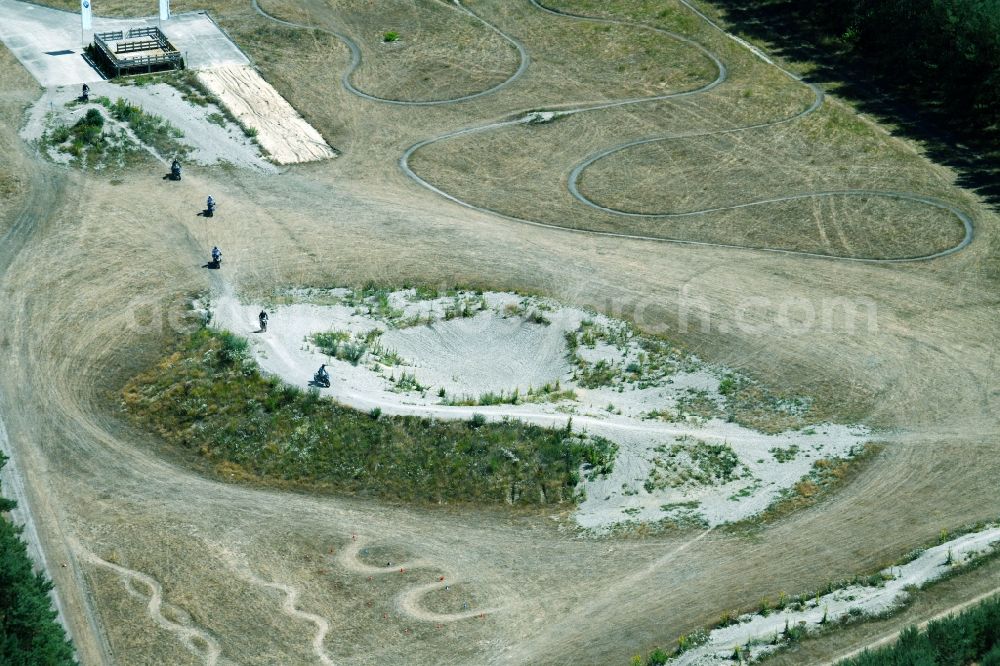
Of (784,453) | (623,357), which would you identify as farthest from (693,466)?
(623,357)

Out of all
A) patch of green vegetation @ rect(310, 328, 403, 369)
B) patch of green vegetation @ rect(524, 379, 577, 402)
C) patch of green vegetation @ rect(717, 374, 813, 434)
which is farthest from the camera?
patch of green vegetation @ rect(310, 328, 403, 369)

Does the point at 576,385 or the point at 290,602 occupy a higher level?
the point at 576,385

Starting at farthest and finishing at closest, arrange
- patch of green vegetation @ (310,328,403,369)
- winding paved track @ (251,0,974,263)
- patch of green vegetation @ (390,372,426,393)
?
1. winding paved track @ (251,0,974,263)
2. patch of green vegetation @ (310,328,403,369)
3. patch of green vegetation @ (390,372,426,393)

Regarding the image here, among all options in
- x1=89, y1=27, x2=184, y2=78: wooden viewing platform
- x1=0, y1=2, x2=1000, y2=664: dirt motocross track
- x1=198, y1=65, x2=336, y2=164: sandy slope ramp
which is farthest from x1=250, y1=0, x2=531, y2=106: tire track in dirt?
x1=89, y1=27, x2=184, y2=78: wooden viewing platform

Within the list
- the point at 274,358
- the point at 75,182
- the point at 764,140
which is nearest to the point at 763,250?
the point at 764,140

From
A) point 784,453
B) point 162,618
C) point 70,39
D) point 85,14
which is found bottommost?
point 162,618

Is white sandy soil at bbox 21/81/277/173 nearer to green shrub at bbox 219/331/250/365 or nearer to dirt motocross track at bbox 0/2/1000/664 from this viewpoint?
dirt motocross track at bbox 0/2/1000/664

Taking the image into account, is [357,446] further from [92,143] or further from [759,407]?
[92,143]
